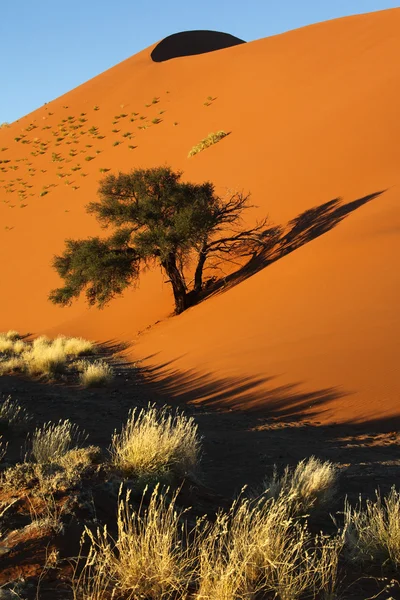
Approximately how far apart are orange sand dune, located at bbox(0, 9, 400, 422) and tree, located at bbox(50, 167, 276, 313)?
6.94 feet

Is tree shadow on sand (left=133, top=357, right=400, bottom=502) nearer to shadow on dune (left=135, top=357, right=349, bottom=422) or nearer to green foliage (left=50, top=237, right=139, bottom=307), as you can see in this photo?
shadow on dune (left=135, top=357, right=349, bottom=422)

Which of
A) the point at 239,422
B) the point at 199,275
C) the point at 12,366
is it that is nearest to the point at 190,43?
the point at 199,275

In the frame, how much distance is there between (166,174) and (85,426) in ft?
50.1

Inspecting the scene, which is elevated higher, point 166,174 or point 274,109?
point 274,109

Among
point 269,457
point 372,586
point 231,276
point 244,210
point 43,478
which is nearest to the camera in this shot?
point 372,586

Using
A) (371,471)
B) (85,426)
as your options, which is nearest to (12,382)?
(85,426)

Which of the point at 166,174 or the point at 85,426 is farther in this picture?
the point at 166,174

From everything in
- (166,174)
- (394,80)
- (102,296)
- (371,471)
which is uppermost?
(394,80)

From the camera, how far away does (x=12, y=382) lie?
13805mm

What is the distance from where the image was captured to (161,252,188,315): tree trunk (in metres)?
22.5

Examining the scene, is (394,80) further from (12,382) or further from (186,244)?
(12,382)

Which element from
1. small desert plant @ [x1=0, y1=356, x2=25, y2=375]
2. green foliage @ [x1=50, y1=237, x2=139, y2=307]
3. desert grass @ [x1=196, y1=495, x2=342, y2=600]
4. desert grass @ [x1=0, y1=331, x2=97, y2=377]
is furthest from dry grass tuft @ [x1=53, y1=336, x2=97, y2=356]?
desert grass @ [x1=196, y1=495, x2=342, y2=600]

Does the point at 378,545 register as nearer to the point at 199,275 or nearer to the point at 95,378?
the point at 95,378

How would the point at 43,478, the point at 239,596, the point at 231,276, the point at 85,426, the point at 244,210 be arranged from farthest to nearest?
the point at 244,210, the point at 231,276, the point at 85,426, the point at 43,478, the point at 239,596
